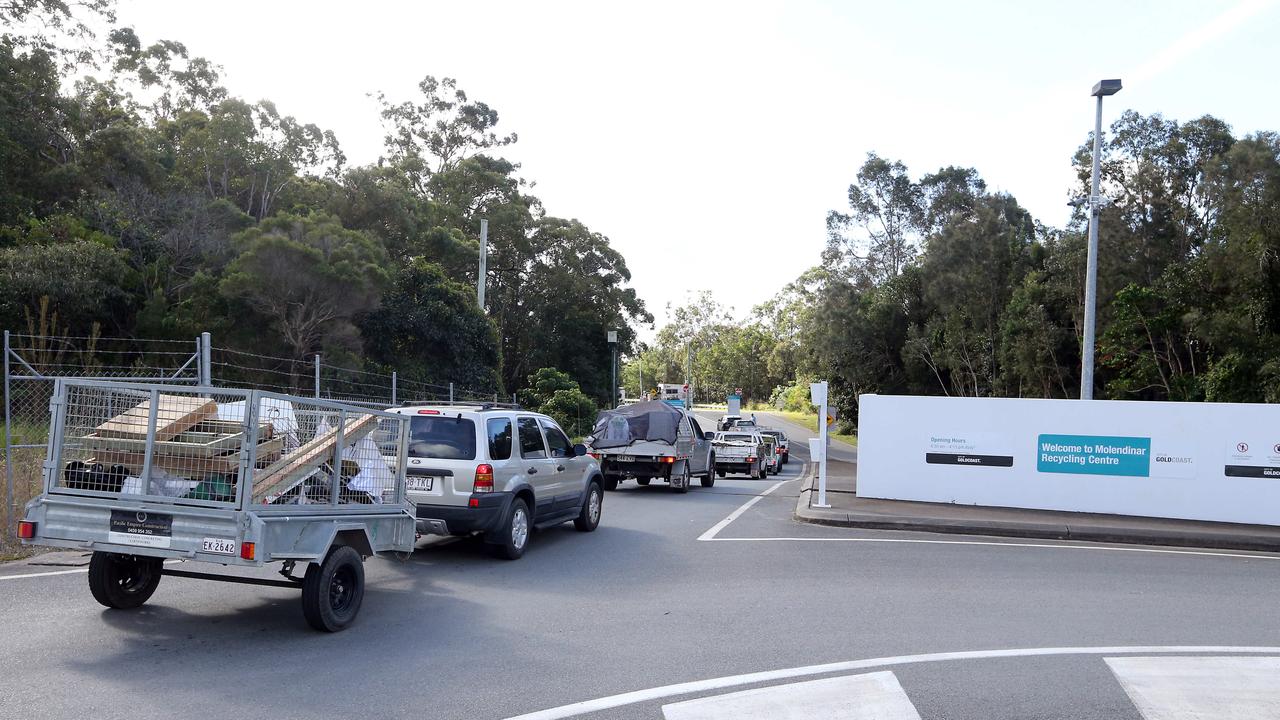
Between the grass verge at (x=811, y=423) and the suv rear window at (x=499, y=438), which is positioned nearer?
the suv rear window at (x=499, y=438)

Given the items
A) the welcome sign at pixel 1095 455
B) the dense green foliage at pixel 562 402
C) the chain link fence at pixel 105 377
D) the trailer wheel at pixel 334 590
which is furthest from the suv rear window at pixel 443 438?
the dense green foliage at pixel 562 402

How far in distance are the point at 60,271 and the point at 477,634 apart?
20.6 m

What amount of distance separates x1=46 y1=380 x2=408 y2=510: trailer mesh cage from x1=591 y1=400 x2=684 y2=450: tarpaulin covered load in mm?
12047

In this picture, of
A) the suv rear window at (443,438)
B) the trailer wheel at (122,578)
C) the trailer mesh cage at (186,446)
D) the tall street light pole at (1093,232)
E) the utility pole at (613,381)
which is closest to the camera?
the trailer mesh cage at (186,446)

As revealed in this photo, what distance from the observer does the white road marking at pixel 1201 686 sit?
5.62 m

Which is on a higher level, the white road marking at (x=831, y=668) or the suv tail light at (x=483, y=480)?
the suv tail light at (x=483, y=480)

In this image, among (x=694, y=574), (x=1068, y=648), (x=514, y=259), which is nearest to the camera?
(x=1068, y=648)

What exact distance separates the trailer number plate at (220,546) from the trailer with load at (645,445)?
1251 cm

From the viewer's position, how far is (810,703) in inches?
223

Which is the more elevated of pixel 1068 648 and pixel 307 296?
pixel 307 296

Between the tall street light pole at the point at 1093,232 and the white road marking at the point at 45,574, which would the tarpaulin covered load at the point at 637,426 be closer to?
the tall street light pole at the point at 1093,232

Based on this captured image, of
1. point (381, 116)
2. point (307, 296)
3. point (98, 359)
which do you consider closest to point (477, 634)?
point (98, 359)

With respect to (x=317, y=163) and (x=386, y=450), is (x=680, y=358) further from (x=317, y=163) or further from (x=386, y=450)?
(x=386, y=450)

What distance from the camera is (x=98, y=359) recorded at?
75.5 feet
